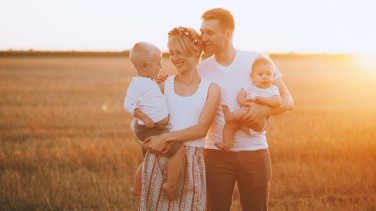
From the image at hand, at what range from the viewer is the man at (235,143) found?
181 inches

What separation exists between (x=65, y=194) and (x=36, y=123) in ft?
23.1

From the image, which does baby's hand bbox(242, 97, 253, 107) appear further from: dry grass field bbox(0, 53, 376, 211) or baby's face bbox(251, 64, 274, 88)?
dry grass field bbox(0, 53, 376, 211)

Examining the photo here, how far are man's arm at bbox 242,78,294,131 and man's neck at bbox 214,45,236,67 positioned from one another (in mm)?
426

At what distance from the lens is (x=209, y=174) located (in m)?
4.78

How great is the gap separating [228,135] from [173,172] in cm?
61

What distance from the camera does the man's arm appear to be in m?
4.48

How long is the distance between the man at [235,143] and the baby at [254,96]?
6 cm

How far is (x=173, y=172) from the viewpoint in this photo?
4266 mm

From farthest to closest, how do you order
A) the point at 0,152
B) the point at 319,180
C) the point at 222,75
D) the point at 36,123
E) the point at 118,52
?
the point at 118,52 < the point at 36,123 < the point at 0,152 < the point at 319,180 < the point at 222,75

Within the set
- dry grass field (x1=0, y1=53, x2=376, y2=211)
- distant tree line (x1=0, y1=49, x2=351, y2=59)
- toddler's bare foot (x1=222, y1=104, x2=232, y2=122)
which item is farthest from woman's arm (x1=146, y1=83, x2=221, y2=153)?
distant tree line (x1=0, y1=49, x2=351, y2=59)

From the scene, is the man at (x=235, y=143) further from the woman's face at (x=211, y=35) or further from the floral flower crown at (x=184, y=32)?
the floral flower crown at (x=184, y=32)

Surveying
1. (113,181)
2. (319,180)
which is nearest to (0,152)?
(113,181)

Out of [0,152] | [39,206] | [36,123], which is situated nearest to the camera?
[39,206]

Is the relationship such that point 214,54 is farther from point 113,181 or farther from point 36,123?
point 36,123
